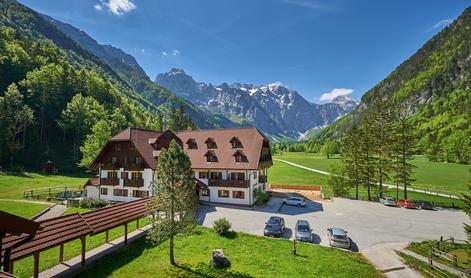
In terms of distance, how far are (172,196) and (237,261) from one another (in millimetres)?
7815

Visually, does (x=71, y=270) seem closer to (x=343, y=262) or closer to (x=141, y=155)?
(x=343, y=262)

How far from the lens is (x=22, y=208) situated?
3553cm

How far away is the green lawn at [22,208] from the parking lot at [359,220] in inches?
903

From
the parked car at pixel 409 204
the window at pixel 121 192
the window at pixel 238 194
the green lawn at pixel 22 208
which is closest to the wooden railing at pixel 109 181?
the window at pixel 121 192

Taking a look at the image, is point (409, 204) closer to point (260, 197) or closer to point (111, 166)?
point (260, 197)

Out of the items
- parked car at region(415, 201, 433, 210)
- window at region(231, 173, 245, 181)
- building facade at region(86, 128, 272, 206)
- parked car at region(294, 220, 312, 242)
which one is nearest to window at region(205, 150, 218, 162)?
building facade at region(86, 128, 272, 206)

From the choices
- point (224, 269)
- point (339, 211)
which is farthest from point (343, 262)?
point (339, 211)

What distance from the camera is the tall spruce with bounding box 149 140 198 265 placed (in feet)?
66.7

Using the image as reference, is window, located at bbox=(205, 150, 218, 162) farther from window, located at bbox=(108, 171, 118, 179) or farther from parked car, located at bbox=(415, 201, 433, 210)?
parked car, located at bbox=(415, 201, 433, 210)

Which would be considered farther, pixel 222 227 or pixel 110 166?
pixel 110 166

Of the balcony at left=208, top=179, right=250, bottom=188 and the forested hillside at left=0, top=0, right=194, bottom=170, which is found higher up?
the forested hillside at left=0, top=0, right=194, bottom=170

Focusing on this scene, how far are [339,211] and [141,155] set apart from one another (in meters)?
33.7

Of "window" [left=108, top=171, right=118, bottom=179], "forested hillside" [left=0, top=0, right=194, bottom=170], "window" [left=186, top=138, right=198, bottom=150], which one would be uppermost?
"forested hillside" [left=0, top=0, right=194, bottom=170]

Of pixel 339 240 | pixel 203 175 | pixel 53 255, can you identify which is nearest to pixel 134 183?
pixel 203 175
